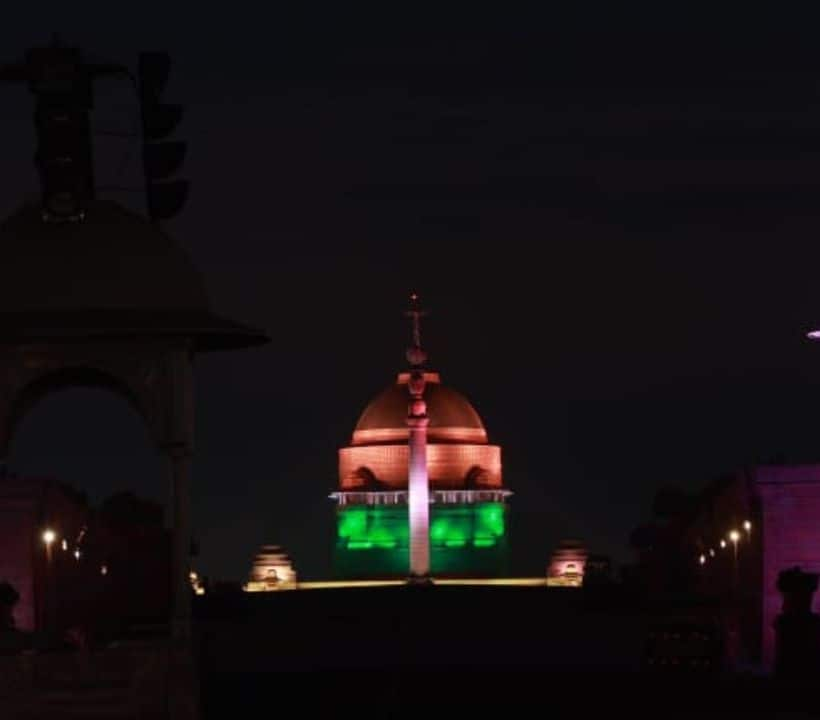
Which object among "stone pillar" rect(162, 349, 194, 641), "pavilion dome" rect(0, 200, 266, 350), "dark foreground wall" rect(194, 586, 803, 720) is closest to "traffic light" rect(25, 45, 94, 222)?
"pavilion dome" rect(0, 200, 266, 350)

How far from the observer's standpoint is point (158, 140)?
29.7 m

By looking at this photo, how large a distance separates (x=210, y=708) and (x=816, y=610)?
59.6 ft

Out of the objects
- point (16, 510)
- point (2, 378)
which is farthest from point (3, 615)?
point (2, 378)

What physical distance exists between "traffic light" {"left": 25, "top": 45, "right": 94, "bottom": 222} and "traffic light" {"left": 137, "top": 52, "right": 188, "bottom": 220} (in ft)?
2.22

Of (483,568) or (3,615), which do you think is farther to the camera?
(483,568)

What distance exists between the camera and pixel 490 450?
13925cm

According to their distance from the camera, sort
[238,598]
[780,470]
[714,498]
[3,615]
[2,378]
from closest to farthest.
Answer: [2,378]
[3,615]
[780,470]
[714,498]
[238,598]

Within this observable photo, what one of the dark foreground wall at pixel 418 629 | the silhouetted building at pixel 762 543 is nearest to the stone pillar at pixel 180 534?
the dark foreground wall at pixel 418 629

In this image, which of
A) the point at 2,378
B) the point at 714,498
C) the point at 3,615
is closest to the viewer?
the point at 2,378

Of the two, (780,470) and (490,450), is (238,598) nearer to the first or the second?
(780,470)

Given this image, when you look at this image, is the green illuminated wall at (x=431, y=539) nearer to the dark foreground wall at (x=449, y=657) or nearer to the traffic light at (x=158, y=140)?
the dark foreground wall at (x=449, y=657)

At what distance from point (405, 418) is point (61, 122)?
351ft

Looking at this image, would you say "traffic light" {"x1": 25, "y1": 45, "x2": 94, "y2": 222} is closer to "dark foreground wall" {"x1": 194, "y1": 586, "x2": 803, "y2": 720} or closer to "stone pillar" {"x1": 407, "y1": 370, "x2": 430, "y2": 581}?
"dark foreground wall" {"x1": 194, "y1": 586, "x2": 803, "y2": 720}

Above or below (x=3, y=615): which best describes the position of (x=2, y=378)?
above
